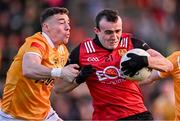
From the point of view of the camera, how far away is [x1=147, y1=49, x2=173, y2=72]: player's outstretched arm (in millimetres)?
9844

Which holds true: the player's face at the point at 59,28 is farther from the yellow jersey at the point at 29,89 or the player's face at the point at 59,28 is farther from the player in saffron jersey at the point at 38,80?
the yellow jersey at the point at 29,89

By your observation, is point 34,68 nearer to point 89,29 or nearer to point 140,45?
point 140,45

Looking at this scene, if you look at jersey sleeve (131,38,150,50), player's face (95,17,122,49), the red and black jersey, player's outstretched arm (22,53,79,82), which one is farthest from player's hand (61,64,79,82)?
jersey sleeve (131,38,150,50)

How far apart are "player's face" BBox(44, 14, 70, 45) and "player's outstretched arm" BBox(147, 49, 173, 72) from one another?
1170mm

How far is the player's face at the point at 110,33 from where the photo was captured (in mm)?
10094

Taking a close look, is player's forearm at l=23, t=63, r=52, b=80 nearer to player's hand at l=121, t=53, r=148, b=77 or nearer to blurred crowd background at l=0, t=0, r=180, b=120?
player's hand at l=121, t=53, r=148, b=77

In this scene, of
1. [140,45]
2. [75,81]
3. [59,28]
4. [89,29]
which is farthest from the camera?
[89,29]

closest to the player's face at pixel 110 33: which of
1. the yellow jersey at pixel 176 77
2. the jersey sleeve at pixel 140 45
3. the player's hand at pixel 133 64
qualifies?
the jersey sleeve at pixel 140 45

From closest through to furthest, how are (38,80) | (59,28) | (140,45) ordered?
(140,45) < (38,80) < (59,28)

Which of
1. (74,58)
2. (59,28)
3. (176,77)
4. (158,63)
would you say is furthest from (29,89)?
(176,77)

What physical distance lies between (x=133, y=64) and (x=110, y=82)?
57 cm

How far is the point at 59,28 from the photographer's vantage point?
34.9ft

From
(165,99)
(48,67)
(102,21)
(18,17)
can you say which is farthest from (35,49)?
(18,17)

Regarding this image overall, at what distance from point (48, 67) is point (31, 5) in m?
8.16
